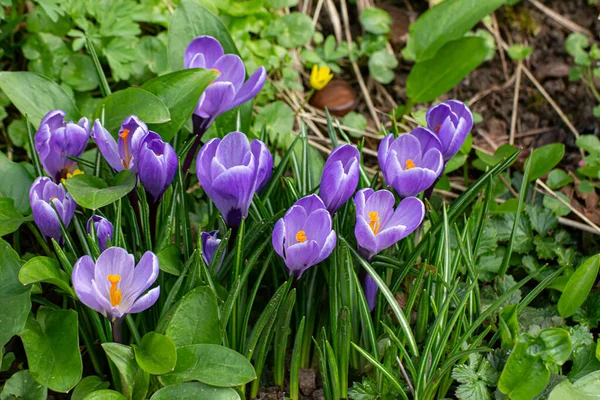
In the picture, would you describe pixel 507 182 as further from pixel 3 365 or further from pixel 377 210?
pixel 3 365

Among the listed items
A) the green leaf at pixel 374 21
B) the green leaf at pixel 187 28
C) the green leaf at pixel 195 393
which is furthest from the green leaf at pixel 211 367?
the green leaf at pixel 374 21

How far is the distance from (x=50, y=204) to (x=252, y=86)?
1.88ft

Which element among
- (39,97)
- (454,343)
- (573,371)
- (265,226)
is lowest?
(573,371)

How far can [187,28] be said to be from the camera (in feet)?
6.80

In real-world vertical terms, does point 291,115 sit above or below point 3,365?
above

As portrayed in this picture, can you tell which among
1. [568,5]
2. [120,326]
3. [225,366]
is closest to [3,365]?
[120,326]

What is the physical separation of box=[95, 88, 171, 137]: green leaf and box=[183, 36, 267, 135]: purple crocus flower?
4.2 inches

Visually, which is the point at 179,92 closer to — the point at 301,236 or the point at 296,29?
the point at 301,236

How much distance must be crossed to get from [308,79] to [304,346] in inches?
56.3

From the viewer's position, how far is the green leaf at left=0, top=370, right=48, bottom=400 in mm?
1540

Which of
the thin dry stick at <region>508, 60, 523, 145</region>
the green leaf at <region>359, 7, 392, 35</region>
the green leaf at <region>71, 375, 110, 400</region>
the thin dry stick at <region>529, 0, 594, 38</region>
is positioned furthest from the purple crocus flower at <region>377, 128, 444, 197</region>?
the thin dry stick at <region>529, 0, 594, 38</region>

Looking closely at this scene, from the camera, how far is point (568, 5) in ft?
10.0

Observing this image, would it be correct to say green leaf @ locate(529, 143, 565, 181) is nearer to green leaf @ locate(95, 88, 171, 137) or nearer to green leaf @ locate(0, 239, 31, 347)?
green leaf @ locate(95, 88, 171, 137)

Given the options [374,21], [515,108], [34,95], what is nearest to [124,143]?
[34,95]
